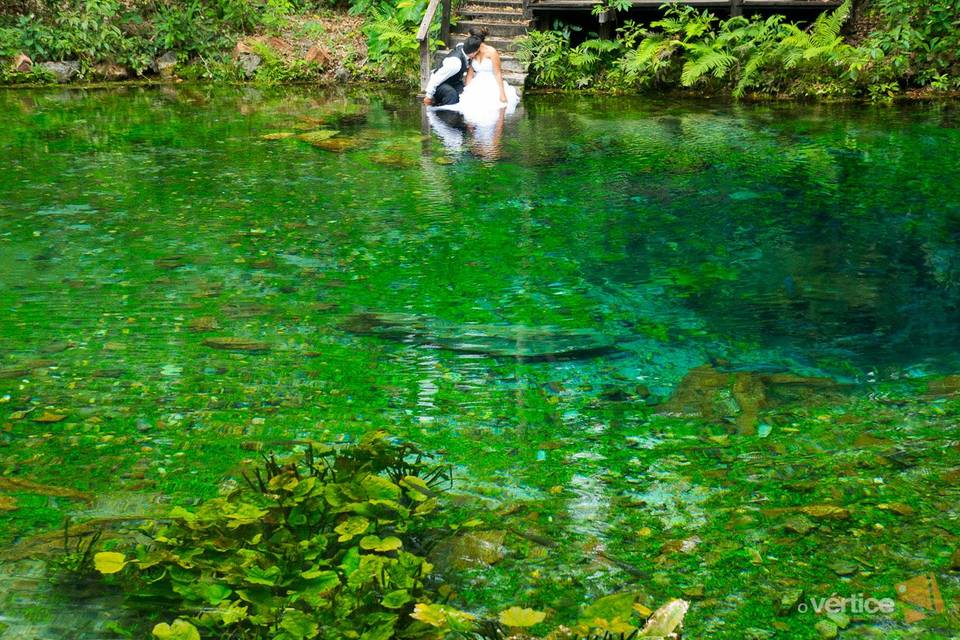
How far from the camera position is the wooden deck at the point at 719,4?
14.0 m

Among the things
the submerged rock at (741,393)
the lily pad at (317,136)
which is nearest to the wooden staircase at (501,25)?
the lily pad at (317,136)

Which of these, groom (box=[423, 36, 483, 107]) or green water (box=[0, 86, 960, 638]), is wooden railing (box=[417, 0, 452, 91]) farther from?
green water (box=[0, 86, 960, 638])

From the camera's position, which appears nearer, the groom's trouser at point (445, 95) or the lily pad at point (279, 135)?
the lily pad at point (279, 135)

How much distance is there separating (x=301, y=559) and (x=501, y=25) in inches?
513

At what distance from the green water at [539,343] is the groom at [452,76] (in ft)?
9.25

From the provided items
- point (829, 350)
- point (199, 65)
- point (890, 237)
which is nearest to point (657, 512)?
point (829, 350)

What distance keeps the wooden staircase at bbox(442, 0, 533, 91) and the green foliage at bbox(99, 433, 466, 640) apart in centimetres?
1178

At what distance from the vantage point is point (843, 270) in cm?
632

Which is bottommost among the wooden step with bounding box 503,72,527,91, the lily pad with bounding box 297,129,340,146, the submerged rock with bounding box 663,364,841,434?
the submerged rock with bounding box 663,364,841,434

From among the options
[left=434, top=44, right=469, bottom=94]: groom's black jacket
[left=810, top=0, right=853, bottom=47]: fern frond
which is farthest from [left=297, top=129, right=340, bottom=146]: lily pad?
[left=810, top=0, right=853, bottom=47]: fern frond

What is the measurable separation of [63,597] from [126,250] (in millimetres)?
4178

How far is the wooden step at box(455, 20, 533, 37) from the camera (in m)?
14.5

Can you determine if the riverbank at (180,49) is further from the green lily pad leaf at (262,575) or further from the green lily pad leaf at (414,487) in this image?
the green lily pad leaf at (262,575)

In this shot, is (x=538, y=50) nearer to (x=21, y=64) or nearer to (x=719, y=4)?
(x=719, y=4)
